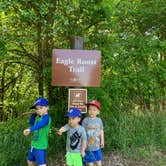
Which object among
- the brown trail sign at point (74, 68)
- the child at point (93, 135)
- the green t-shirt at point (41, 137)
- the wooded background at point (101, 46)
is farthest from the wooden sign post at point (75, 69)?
the wooded background at point (101, 46)

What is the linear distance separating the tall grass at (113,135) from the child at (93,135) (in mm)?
1164

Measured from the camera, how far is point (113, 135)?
7949 mm

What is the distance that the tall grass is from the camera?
696cm

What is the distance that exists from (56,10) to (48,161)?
2.78 m

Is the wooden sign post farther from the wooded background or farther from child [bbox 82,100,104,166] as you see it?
the wooded background

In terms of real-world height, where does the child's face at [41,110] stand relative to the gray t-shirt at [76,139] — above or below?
above

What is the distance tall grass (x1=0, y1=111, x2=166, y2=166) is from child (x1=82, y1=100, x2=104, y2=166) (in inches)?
45.8

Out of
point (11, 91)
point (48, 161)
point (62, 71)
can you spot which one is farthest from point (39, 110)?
point (11, 91)

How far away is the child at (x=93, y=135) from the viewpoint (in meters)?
6.43

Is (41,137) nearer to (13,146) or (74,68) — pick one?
(13,146)

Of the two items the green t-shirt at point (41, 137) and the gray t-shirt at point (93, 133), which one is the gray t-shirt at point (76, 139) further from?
the green t-shirt at point (41, 137)

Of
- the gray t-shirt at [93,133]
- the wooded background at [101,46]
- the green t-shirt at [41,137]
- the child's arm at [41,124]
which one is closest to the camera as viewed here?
the child's arm at [41,124]

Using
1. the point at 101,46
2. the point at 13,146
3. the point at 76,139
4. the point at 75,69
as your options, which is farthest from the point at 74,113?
the point at 101,46

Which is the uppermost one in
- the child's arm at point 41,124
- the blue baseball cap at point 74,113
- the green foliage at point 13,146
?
the blue baseball cap at point 74,113
